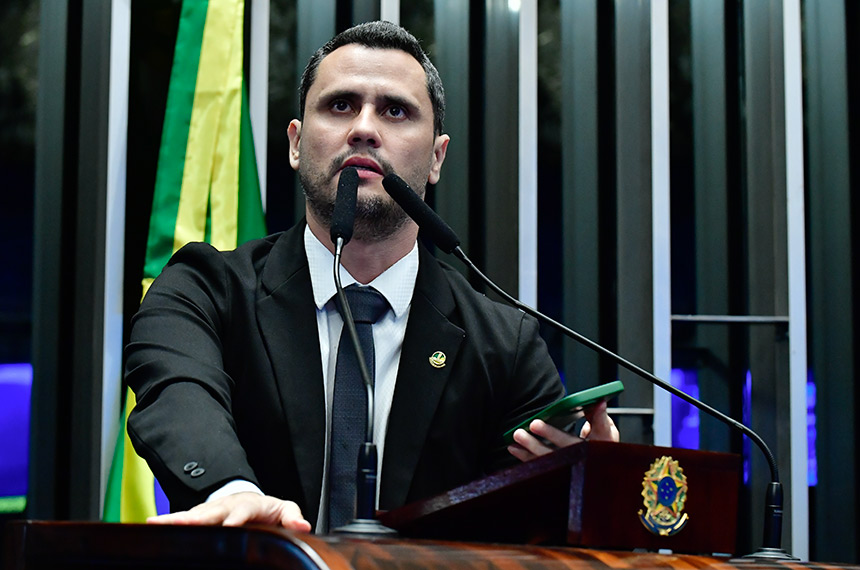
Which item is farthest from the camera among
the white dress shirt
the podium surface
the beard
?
the beard

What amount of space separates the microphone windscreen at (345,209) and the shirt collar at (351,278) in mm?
442

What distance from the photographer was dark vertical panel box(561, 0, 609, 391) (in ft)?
8.51

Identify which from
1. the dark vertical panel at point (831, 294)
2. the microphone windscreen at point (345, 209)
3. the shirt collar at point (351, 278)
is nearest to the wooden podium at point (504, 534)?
the microphone windscreen at point (345, 209)

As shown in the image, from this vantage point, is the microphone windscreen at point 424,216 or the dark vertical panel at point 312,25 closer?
the microphone windscreen at point 424,216

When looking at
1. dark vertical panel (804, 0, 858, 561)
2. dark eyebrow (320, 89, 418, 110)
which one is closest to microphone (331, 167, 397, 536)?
dark eyebrow (320, 89, 418, 110)

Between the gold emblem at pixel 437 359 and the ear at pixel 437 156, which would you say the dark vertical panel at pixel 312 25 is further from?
the gold emblem at pixel 437 359

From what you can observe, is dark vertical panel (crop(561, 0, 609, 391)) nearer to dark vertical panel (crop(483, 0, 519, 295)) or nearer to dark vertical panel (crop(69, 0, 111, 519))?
dark vertical panel (crop(483, 0, 519, 295))

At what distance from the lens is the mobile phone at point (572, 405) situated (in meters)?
1.02

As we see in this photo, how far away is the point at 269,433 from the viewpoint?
156 centimetres

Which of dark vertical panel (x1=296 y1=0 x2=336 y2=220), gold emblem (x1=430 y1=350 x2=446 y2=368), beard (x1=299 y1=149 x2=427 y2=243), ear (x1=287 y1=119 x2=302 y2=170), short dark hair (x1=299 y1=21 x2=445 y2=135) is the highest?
dark vertical panel (x1=296 y1=0 x2=336 y2=220)

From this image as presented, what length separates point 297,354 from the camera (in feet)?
5.24

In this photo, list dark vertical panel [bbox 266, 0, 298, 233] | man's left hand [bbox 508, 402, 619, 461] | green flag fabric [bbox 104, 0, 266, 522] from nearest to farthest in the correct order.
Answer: man's left hand [bbox 508, 402, 619, 461] < green flag fabric [bbox 104, 0, 266, 522] < dark vertical panel [bbox 266, 0, 298, 233]

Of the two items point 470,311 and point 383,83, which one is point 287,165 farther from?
point 470,311

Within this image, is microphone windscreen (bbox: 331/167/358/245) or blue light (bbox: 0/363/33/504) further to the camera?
blue light (bbox: 0/363/33/504)
